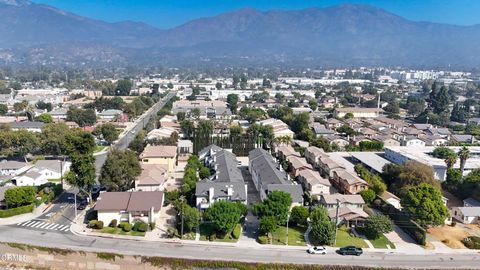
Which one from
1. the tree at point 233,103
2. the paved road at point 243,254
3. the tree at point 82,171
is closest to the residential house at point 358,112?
the tree at point 233,103

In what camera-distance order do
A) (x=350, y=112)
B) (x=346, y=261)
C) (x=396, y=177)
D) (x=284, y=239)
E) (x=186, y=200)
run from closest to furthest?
(x=346, y=261)
(x=284, y=239)
(x=186, y=200)
(x=396, y=177)
(x=350, y=112)

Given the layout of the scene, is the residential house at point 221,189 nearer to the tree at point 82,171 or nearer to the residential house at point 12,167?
the tree at point 82,171

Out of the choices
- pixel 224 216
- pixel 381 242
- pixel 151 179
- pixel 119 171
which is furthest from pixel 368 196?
pixel 119 171

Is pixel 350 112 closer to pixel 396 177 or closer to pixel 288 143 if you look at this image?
pixel 288 143

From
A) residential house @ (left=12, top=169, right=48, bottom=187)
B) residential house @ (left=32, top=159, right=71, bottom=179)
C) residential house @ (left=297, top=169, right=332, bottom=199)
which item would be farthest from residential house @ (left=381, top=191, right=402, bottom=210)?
residential house @ (left=12, top=169, right=48, bottom=187)

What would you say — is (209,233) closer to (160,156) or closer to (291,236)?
(291,236)

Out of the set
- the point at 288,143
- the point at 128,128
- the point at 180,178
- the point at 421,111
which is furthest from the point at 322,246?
the point at 421,111

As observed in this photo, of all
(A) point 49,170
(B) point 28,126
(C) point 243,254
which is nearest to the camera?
(C) point 243,254
